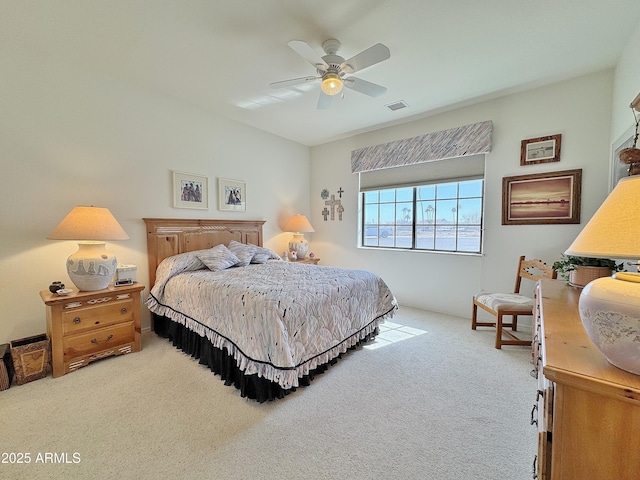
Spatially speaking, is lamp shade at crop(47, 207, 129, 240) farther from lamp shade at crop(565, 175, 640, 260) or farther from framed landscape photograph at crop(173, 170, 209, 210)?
lamp shade at crop(565, 175, 640, 260)

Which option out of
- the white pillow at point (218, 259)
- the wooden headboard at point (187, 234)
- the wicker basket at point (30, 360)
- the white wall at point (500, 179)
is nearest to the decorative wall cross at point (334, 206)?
the white wall at point (500, 179)

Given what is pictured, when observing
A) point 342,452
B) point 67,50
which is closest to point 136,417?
point 342,452

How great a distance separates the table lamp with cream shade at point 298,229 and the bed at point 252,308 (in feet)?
3.22

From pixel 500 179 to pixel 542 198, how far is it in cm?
49

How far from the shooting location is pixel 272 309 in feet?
6.12

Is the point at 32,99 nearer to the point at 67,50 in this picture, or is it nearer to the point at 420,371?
the point at 67,50

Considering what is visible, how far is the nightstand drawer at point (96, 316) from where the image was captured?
2260 mm

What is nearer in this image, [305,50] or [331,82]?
[305,50]

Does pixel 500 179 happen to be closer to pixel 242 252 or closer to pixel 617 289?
pixel 617 289

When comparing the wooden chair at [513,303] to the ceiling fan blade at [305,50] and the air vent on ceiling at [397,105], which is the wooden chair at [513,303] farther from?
the ceiling fan blade at [305,50]

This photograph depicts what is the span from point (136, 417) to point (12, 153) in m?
2.52

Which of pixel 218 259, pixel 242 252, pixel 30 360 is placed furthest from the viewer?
pixel 242 252

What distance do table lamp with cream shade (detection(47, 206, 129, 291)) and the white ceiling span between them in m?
1.46

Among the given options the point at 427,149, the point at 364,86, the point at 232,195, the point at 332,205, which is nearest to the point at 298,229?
the point at 332,205
